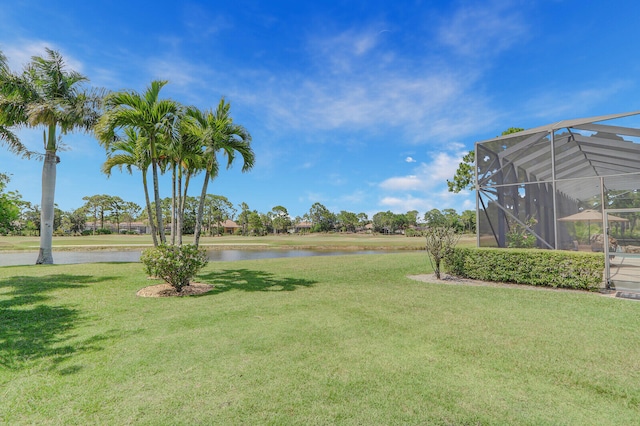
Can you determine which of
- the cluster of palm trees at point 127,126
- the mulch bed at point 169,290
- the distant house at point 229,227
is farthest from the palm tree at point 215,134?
the distant house at point 229,227

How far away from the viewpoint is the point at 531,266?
8.02 metres

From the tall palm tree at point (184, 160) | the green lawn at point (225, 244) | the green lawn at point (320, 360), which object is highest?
the tall palm tree at point (184, 160)

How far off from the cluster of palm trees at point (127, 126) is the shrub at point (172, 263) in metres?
0.77

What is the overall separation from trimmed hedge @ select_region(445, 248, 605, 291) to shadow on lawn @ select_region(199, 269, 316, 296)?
5.05m

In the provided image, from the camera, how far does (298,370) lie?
326 cm

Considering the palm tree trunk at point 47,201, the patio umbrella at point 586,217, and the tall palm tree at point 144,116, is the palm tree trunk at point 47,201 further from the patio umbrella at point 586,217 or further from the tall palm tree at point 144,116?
the patio umbrella at point 586,217

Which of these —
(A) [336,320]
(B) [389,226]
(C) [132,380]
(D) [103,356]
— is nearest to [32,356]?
(D) [103,356]

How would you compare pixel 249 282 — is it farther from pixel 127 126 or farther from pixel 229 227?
pixel 229 227

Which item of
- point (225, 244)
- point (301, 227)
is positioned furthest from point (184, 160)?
point (301, 227)

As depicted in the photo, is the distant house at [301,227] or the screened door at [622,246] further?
the distant house at [301,227]

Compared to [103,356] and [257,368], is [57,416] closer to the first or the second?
[103,356]

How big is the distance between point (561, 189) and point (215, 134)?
38.7 feet

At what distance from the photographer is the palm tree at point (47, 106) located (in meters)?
11.4

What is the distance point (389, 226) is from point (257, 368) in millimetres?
95482
